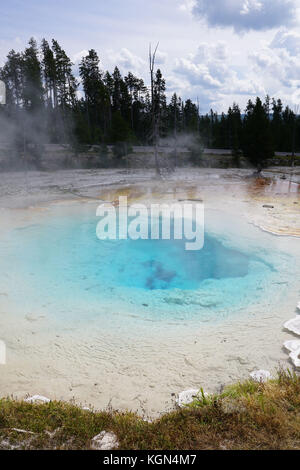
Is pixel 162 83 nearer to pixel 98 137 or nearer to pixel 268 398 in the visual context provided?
pixel 98 137

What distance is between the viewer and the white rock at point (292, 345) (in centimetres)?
573

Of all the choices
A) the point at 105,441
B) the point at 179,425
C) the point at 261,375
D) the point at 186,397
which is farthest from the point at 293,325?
the point at 105,441

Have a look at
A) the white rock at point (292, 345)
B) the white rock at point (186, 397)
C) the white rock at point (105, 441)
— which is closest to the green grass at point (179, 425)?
the white rock at point (105, 441)

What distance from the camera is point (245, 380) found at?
4949mm

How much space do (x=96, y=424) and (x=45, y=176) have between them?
80.6 feet

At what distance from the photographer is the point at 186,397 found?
15.1 feet

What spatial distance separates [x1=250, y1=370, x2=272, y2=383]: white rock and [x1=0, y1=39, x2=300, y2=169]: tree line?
848 inches

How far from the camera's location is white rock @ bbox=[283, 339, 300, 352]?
573cm

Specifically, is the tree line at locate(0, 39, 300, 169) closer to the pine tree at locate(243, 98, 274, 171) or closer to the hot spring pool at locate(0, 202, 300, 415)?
the pine tree at locate(243, 98, 274, 171)

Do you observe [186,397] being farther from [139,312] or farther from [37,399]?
[139,312]

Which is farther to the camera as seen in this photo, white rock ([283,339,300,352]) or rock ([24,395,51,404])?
white rock ([283,339,300,352])

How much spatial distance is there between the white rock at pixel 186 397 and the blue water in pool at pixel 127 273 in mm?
2537

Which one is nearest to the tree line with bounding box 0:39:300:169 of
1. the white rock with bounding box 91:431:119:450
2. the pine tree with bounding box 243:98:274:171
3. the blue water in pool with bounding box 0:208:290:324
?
the pine tree with bounding box 243:98:274:171
